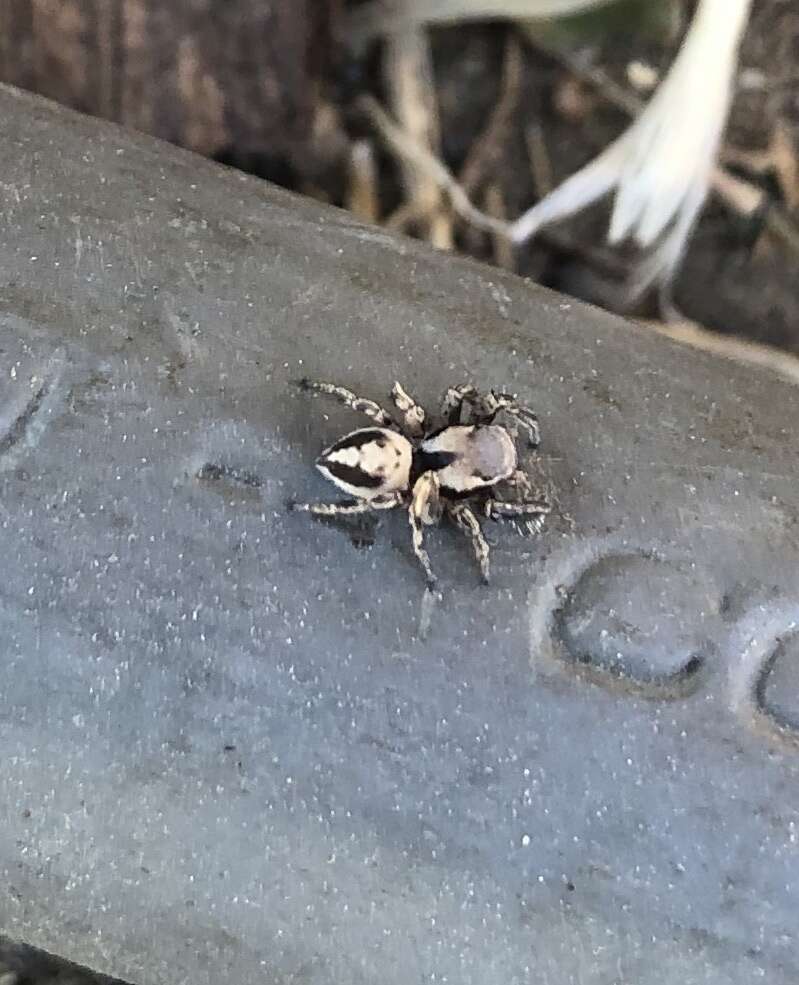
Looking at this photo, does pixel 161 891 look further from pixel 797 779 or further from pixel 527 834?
pixel 797 779

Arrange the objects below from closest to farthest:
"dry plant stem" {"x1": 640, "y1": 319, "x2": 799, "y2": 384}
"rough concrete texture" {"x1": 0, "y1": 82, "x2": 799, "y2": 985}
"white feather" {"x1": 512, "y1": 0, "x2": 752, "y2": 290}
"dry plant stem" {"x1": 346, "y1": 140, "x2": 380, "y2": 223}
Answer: "rough concrete texture" {"x1": 0, "y1": 82, "x2": 799, "y2": 985} → "white feather" {"x1": 512, "y1": 0, "x2": 752, "y2": 290} → "dry plant stem" {"x1": 640, "y1": 319, "x2": 799, "y2": 384} → "dry plant stem" {"x1": 346, "y1": 140, "x2": 380, "y2": 223}

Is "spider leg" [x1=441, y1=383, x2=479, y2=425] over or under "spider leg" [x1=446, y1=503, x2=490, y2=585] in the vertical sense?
over

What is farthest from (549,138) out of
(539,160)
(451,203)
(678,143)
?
(678,143)

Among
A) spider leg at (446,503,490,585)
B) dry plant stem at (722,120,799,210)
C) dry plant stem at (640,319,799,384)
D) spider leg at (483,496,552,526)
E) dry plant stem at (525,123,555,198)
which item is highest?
spider leg at (483,496,552,526)

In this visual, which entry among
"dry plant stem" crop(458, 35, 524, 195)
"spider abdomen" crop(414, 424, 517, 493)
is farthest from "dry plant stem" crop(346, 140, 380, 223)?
"spider abdomen" crop(414, 424, 517, 493)

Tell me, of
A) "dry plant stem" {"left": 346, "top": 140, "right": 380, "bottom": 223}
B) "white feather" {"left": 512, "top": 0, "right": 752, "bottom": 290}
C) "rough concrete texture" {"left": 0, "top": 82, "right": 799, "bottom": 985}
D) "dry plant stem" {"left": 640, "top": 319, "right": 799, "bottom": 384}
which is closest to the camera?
"rough concrete texture" {"left": 0, "top": 82, "right": 799, "bottom": 985}

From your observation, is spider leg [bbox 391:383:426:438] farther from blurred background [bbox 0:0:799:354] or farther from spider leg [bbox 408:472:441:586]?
blurred background [bbox 0:0:799:354]

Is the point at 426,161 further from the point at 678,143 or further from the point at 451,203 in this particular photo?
the point at 678,143

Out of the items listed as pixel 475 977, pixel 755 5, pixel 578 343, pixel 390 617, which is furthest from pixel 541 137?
pixel 475 977
